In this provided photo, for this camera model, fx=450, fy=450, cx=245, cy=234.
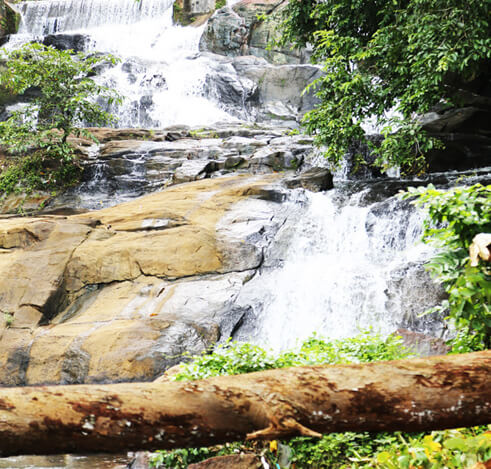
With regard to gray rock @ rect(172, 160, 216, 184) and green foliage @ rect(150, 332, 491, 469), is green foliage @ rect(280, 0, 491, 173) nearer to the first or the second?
gray rock @ rect(172, 160, 216, 184)

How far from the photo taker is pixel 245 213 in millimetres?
9508

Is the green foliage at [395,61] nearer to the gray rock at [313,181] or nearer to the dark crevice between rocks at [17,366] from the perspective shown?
the gray rock at [313,181]

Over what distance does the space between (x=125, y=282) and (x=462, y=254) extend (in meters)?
6.18

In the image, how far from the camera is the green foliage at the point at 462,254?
2969 millimetres

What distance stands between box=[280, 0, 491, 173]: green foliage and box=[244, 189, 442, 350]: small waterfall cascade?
1219 millimetres

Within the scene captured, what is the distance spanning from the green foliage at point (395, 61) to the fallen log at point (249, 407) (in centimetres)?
612

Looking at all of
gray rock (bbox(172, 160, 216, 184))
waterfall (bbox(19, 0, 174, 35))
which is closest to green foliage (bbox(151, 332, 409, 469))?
gray rock (bbox(172, 160, 216, 184))

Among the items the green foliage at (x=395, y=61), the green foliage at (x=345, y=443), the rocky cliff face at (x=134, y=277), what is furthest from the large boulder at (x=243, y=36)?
the green foliage at (x=345, y=443)

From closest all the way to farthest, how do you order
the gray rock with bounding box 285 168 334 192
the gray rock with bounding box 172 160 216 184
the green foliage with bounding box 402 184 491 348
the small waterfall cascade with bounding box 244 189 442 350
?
1. the green foliage with bounding box 402 184 491 348
2. the small waterfall cascade with bounding box 244 189 442 350
3. the gray rock with bounding box 285 168 334 192
4. the gray rock with bounding box 172 160 216 184

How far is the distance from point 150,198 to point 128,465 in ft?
23.1

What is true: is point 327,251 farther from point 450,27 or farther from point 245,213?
point 450,27

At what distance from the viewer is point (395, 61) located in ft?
26.6

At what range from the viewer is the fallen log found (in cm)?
143

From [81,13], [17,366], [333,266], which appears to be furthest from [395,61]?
[81,13]
